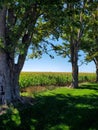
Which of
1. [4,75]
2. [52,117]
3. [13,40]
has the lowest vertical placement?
[52,117]

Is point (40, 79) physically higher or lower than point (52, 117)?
higher

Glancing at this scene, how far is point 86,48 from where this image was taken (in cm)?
4988

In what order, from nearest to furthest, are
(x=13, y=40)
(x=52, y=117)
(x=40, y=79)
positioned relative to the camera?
(x=52, y=117)
(x=13, y=40)
(x=40, y=79)

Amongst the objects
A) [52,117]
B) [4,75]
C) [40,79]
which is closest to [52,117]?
[52,117]

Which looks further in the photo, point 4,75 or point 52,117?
point 4,75

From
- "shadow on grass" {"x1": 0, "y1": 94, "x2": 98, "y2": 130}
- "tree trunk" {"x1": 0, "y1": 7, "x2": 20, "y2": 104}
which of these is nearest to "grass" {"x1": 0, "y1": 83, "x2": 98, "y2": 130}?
"shadow on grass" {"x1": 0, "y1": 94, "x2": 98, "y2": 130}

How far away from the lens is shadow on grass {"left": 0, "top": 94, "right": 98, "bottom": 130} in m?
16.1

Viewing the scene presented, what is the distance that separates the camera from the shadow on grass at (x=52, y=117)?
1612 cm

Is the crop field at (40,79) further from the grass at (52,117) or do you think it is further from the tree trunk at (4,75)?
the grass at (52,117)

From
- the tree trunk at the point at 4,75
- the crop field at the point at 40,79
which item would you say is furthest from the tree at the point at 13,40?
the crop field at the point at 40,79

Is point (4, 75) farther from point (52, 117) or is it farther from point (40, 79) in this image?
point (40, 79)

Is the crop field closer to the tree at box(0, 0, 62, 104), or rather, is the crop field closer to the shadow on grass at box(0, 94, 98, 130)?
the tree at box(0, 0, 62, 104)

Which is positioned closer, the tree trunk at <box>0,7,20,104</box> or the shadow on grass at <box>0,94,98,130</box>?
the shadow on grass at <box>0,94,98,130</box>

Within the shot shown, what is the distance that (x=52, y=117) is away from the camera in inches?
690
